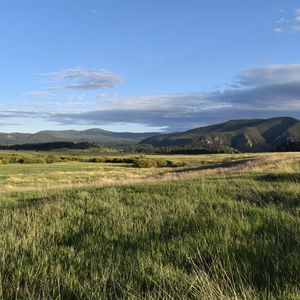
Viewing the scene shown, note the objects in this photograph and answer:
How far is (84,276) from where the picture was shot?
16.6 ft

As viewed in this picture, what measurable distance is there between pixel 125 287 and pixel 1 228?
4.34 m

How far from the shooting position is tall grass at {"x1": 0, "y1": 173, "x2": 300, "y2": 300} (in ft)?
14.8

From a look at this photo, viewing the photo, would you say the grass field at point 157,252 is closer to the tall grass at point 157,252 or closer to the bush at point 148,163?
the tall grass at point 157,252

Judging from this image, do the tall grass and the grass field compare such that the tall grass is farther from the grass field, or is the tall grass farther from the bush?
the bush

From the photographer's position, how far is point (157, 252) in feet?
19.4

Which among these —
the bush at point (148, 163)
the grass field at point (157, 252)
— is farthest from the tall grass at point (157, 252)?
the bush at point (148, 163)

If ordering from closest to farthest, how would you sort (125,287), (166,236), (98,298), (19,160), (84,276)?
1. (98,298)
2. (125,287)
3. (84,276)
4. (166,236)
5. (19,160)

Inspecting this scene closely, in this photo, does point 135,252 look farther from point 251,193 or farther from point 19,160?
point 19,160

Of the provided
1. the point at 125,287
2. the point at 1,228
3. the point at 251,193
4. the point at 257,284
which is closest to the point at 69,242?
the point at 1,228

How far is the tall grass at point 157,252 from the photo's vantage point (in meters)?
4.52

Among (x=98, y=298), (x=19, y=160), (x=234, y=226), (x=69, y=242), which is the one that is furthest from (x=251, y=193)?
(x=19, y=160)

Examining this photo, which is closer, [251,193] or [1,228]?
[1,228]

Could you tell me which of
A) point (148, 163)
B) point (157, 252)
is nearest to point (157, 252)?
point (157, 252)

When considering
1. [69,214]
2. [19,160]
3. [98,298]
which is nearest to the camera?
[98,298]
